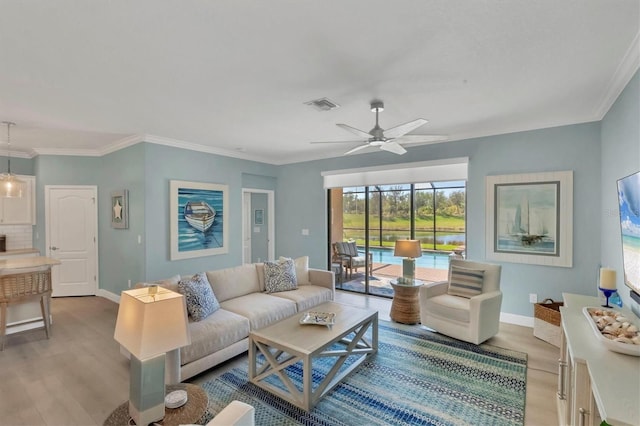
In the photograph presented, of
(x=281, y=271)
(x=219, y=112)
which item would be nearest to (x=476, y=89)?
(x=219, y=112)

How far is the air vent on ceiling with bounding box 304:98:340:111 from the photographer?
302 cm

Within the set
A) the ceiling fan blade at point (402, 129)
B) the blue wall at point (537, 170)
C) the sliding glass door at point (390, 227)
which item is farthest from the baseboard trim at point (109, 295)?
the ceiling fan blade at point (402, 129)

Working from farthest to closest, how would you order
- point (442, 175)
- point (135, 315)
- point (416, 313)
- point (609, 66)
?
1. point (442, 175)
2. point (416, 313)
3. point (609, 66)
4. point (135, 315)

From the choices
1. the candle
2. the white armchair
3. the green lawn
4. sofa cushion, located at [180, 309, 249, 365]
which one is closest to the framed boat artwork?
sofa cushion, located at [180, 309, 249, 365]

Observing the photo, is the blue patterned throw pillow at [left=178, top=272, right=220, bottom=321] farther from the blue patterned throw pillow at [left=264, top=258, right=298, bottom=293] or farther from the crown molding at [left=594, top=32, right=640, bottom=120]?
the crown molding at [left=594, top=32, right=640, bottom=120]

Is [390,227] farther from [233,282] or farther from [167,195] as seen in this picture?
[167,195]

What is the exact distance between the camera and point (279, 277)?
410 cm

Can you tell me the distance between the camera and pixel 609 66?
7.74 ft

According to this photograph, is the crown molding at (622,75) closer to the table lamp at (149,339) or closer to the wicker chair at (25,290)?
the table lamp at (149,339)

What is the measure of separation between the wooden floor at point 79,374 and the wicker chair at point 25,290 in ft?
0.95

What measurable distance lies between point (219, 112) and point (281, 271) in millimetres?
2147

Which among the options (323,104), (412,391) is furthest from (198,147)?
(412,391)

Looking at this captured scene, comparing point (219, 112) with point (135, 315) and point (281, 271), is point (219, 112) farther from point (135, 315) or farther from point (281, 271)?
point (135, 315)

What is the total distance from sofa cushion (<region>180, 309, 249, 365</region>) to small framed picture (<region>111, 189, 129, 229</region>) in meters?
2.68
